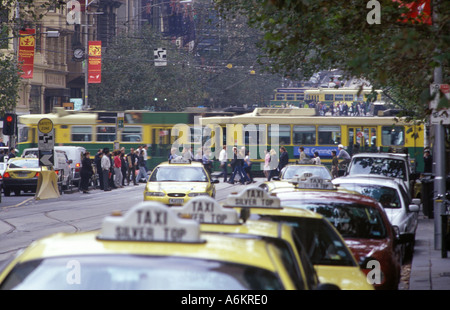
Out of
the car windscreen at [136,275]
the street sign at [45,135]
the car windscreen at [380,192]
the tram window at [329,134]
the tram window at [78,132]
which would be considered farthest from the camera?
the tram window at [78,132]

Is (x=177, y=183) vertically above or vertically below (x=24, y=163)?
below

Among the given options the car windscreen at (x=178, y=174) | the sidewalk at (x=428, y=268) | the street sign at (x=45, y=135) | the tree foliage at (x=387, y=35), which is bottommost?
the sidewalk at (x=428, y=268)

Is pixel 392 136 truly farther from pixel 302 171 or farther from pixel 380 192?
pixel 380 192

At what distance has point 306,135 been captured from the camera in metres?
42.8

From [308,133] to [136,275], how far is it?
128 feet

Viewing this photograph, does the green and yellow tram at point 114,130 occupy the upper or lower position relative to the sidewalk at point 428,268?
upper

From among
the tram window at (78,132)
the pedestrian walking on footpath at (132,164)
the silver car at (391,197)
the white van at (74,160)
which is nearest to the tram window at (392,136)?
the pedestrian walking on footpath at (132,164)

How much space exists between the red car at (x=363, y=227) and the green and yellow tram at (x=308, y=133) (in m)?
32.2

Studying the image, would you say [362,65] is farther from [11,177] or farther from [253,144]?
[253,144]

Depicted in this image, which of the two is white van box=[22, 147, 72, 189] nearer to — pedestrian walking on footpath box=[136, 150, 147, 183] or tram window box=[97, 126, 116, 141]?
pedestrian walking on footpath box=[136, 150, 147, 183]

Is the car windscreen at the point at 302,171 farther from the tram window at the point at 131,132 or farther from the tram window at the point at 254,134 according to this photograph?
the tram window at the point at 131,132

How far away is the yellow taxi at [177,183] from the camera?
21.8 metres

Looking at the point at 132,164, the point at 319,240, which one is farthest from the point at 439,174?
the point at 132,164

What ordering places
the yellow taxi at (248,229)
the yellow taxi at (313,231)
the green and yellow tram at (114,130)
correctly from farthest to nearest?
the green and yellow tram at (114,130) < the yellow taxi at (313,231) < the yellow taxi at (248,229)
